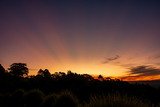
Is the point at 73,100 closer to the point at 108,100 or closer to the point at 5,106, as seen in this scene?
the point at 5,106

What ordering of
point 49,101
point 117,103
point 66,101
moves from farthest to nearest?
point 49,101
point 66,101
point 117,103

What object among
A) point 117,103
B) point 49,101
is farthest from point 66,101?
point 117,103

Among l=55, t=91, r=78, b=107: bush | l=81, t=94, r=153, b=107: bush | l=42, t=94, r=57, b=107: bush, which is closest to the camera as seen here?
l=81, t=94, r=153, b=107: bush

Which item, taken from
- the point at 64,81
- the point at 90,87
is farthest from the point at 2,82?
the point at 90,87

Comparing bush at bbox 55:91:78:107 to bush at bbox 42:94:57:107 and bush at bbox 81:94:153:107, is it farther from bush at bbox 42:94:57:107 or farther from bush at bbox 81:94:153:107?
bush at bbox 81:94:153:107

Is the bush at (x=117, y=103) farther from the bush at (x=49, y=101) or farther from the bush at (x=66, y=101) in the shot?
the bush at (x=49, y=101)

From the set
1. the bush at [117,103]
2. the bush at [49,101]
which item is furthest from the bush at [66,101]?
the bush at [117,103]

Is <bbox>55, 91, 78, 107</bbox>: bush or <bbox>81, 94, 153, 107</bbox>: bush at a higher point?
<bbox>55, 91, 78, 107</bbox>: bush

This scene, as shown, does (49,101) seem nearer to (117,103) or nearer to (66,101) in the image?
(66,101)

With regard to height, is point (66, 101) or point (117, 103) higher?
point (66, 101)

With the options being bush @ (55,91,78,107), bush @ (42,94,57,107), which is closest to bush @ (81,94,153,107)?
bush @ (55,91,78,107)

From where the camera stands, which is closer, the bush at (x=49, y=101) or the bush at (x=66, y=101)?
the bush at (x=66, y=101)

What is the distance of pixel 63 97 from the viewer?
22.8m

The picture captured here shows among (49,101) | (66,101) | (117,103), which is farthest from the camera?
(49,101)
